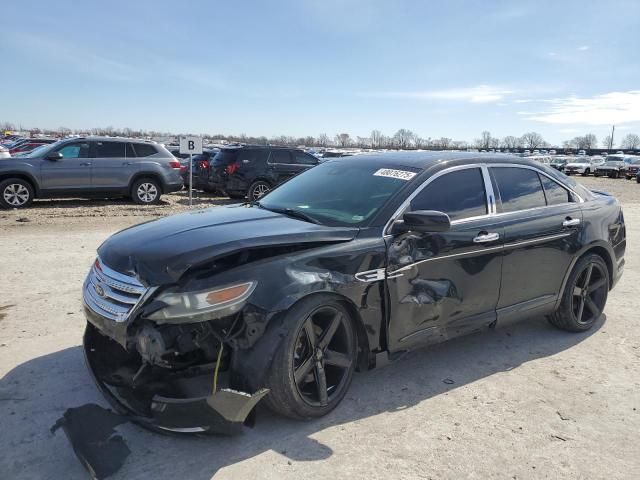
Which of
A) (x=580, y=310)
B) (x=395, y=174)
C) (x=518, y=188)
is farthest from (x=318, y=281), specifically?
(x=580, y=310)

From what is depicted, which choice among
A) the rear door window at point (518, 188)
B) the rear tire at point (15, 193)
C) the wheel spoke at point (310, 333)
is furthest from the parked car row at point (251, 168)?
the wheel spoke at point (310, 333)

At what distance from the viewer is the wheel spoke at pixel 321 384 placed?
3289 mm

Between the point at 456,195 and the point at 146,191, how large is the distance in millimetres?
12009

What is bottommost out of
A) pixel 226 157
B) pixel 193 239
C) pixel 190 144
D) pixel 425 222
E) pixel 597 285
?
pixel 597 285

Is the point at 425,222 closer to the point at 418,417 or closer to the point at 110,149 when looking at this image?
the point at 418,417

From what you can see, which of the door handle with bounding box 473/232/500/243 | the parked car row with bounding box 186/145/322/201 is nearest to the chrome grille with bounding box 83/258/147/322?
the door handle with bounding box 473/232/500/243

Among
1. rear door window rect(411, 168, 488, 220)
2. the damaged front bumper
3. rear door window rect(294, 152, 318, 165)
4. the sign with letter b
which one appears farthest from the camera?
rear door window rect(294, 152, 318, 165)

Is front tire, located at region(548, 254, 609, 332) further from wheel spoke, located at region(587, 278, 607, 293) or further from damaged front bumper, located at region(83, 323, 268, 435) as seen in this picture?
damaged front bumper, located at region(83, 323, 268, 435)

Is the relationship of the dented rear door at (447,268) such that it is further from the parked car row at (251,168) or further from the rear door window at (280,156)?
the rear door window at (280,156)

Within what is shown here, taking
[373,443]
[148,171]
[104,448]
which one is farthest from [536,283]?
[148,171]

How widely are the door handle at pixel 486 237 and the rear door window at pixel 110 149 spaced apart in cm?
1229

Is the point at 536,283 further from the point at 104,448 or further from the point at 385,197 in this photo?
the point at 104,448

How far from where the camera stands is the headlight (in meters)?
2.87

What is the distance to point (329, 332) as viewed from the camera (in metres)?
3.31
